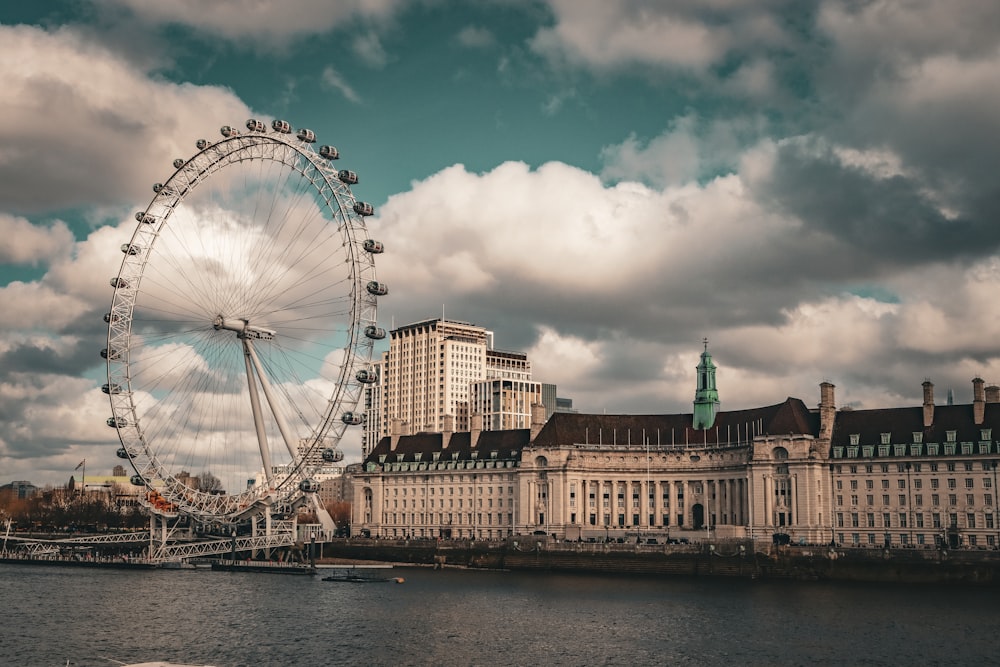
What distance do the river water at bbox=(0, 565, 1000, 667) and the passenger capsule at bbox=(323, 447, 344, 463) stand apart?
1349cm

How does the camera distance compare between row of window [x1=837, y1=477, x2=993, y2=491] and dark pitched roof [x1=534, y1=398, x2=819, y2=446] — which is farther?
dark pitched roof [x1=534, y1=398, x2=819, y2=446]

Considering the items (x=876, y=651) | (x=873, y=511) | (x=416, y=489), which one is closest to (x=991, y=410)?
(x=873, y=511)

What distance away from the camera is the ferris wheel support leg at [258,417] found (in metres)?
A: 122

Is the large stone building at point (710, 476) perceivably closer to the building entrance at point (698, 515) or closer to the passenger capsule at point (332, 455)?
the building entrance at point (698, 515)

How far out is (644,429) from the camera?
167000mm

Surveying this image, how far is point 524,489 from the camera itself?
16362 centimetres

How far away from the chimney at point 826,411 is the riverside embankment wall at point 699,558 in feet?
77.5

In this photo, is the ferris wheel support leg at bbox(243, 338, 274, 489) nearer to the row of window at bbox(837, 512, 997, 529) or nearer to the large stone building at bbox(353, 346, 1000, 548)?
the large stone building at bbox(353, 346, 1000, 548)

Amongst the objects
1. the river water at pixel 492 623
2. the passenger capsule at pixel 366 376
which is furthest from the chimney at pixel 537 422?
the passenger capsule at pixel 366 376

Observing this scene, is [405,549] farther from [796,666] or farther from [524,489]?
[796,666]

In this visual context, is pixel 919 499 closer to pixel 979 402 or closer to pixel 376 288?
pixel 979 402

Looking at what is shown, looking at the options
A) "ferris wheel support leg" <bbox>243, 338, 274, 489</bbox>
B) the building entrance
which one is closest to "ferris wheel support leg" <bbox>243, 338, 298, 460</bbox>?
"ferris wheel support leg" <bbox>243, 338, 274, 489</bbox>

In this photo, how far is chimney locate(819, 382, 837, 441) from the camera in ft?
461

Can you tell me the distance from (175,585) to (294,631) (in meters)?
39.4
